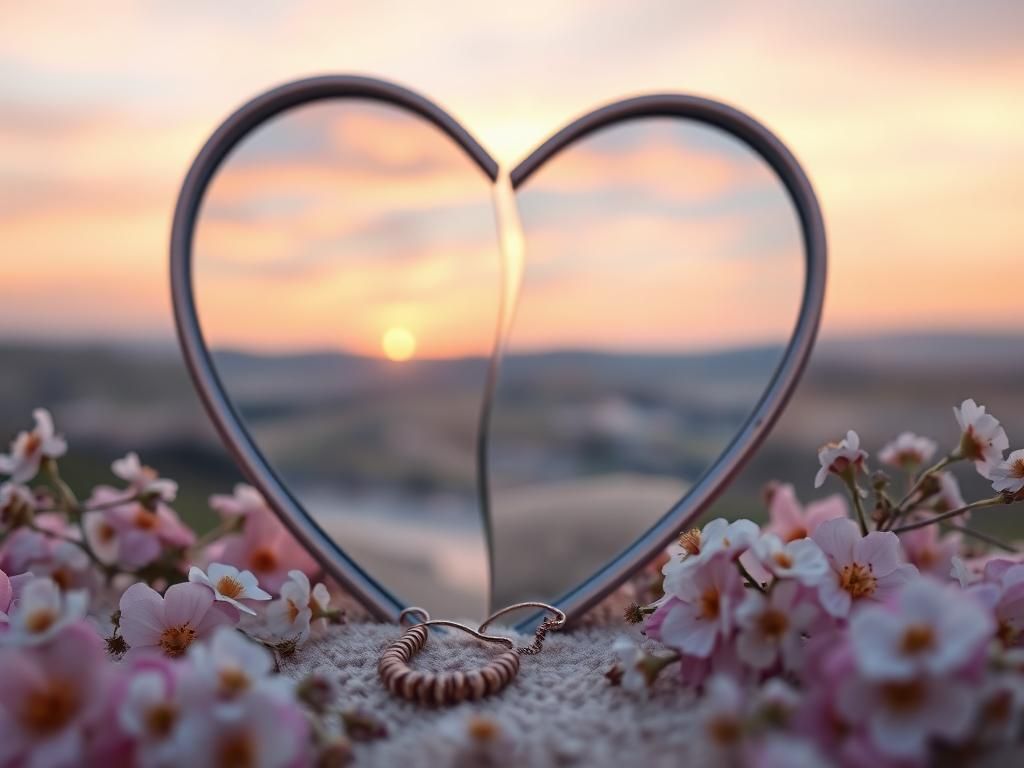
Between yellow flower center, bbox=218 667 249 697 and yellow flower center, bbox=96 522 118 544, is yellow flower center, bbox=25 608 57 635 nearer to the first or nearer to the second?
yellow flower center, bbox=218 667 249 697

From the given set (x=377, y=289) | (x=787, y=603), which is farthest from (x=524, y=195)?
(x=787, y=603)

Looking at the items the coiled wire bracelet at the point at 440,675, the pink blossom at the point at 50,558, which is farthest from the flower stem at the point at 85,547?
the coiled wire bracelet at the point at 440,675

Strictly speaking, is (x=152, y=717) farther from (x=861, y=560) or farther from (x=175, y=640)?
(x=861, y=560)

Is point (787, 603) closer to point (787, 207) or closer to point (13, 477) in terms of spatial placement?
point (787, 207)

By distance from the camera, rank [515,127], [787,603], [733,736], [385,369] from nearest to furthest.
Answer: [733,736] < [787,603] < [385,369] < [515,127]

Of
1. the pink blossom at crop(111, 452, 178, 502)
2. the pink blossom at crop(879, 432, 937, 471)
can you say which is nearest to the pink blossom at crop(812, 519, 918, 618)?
the pink blossom at crop(879, 432, 937, 471)

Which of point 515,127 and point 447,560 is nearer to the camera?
point 447,560
